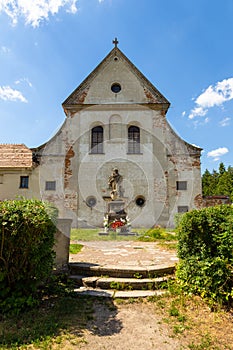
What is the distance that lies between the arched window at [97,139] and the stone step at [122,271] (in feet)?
43.9

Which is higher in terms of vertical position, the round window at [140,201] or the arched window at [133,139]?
the arched window at [133,139]

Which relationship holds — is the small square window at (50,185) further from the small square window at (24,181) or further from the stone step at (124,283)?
the stone step at (124,283)

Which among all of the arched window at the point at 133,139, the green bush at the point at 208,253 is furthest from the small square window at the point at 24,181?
the green bush at the point at 208,253

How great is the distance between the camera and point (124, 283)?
449cm

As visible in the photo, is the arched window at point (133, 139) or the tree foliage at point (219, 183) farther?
the tree foliage at point (219, 183)

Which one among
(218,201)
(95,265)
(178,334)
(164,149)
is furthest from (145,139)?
(178,334)

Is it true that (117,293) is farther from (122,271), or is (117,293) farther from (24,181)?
(24,181)

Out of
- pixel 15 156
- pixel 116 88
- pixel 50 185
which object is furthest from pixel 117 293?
pixel 116 88

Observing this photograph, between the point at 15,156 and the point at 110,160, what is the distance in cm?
757

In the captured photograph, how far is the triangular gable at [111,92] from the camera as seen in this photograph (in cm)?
1853

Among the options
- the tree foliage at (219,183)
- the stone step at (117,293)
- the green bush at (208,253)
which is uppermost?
the tree foliage at (219,183)

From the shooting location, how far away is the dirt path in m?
2.86

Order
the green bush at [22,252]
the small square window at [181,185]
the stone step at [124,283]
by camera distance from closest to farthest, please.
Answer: the green bush at [22,252] → the stone step at [124,283] → the small square window at [181,185]

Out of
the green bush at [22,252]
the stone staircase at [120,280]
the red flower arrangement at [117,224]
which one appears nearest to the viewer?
the green bush at [22,252]
